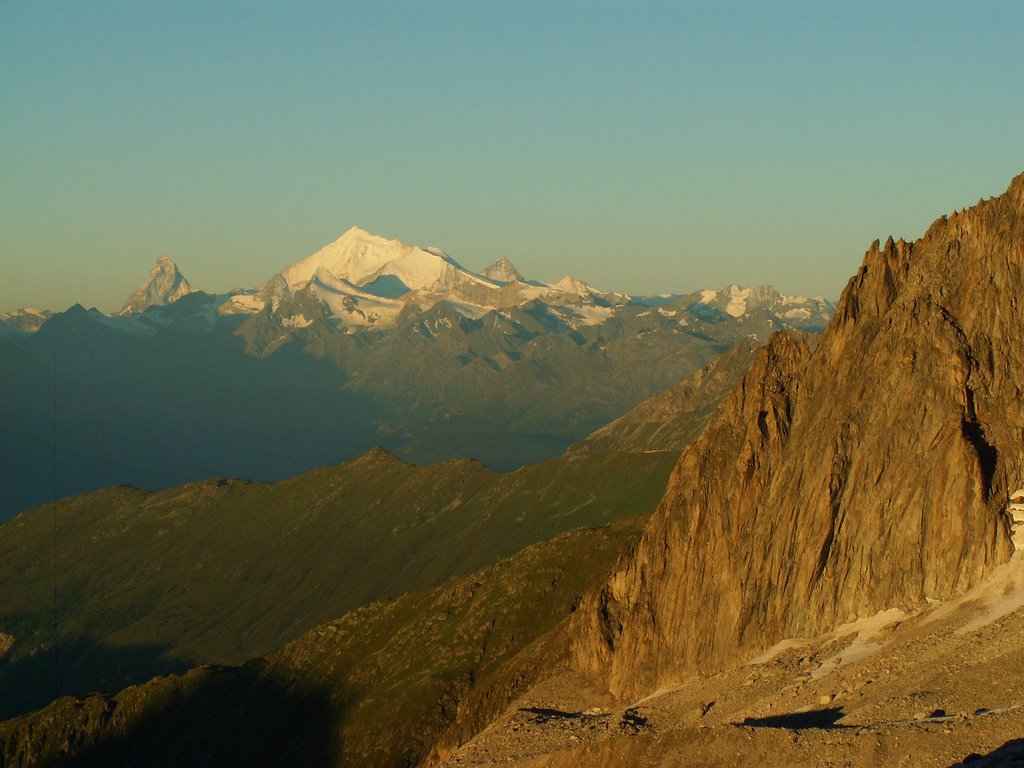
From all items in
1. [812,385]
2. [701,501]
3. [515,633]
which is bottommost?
[515,633]

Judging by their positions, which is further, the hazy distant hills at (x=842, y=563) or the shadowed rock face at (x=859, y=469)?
the shadowed rock face at (x=859, y=469)

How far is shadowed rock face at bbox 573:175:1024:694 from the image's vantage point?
113 m

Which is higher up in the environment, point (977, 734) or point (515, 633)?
point (977, 734)

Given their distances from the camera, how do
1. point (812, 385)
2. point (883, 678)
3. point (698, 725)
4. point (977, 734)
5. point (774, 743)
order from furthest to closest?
1. point (812, 385)
2. point (698, 725)
3. point (883, 678)
4. point (774, 743)
5. point (977, 734)

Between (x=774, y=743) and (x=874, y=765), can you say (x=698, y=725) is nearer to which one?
(x=774, y=743)

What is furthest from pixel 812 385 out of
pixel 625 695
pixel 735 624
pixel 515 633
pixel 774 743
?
pixel 515 633

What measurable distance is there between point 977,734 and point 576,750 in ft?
129

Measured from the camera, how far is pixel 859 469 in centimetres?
11962

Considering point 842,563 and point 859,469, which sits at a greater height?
point 859,469

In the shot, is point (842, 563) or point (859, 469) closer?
point (842, 563)

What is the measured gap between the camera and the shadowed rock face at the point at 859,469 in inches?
4441

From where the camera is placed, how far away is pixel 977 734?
272 ft

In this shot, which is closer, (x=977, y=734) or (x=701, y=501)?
(x=977, y=734)

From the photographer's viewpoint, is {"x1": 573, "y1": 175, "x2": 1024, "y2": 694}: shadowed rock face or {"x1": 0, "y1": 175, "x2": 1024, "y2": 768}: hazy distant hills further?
{"x1": 573, "y1": 175, "x2": 1024, "y2": 694}: shadowed rock face
